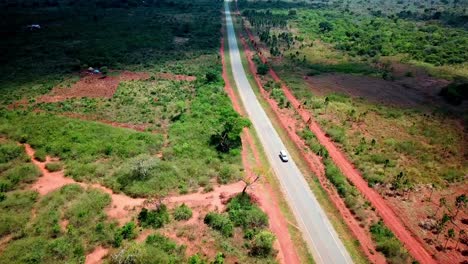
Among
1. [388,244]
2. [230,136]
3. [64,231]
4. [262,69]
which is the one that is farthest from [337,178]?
[262,69]

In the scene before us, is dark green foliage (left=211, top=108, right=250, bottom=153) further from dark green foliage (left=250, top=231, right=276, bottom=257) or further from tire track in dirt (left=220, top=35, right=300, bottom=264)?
dark green foliage (left=250, top=231, right=276, bottom=257)

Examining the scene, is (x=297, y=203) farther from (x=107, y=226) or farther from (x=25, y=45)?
(x=25, y=45)

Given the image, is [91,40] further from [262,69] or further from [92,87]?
[262,69]

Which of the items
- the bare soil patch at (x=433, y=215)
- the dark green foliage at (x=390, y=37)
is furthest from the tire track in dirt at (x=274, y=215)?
the dark green foliage at (x=390, y=37)

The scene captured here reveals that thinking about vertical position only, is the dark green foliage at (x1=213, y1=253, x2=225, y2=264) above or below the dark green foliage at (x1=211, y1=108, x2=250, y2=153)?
below

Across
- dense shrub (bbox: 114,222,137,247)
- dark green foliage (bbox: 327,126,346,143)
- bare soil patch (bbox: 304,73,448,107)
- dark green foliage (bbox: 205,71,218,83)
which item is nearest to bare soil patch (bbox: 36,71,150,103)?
dark green foliage (bbox: 205,71,218,83)

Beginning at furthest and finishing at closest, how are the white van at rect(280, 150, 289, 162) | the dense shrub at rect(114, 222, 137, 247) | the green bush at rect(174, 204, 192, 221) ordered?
1. the white van at rect(280, 150, 289, 162)
2. the green bush at rect(174, 204, 192, 221)
3. the dense shrub at rect(114, 222, 137, 247)

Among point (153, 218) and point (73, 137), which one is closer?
point (153, 218)

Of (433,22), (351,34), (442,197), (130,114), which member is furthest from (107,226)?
(433,22)
